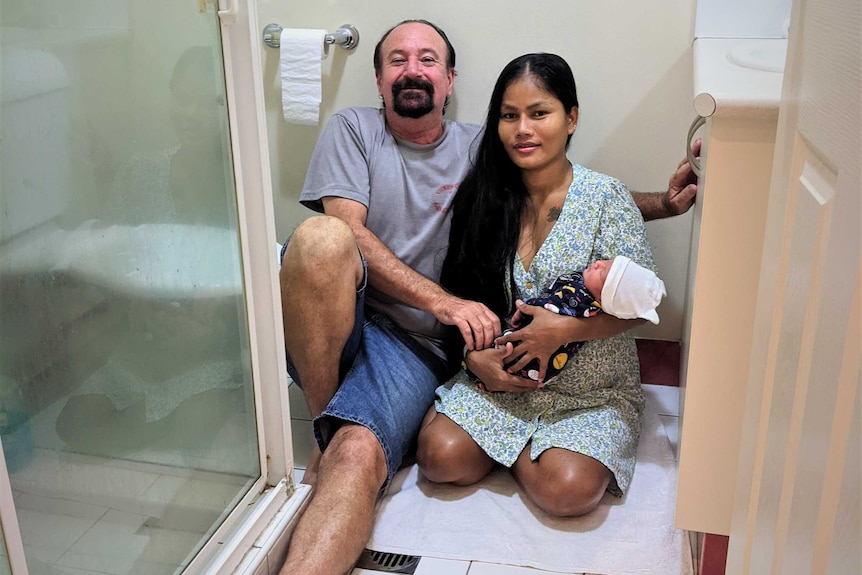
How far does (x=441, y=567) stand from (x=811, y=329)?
3.38 ft

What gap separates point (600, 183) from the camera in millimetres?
1730

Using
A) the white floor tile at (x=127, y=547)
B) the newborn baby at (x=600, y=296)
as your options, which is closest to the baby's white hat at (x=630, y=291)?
the newborn baby at (x=600, y=296)

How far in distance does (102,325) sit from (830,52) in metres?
0.88

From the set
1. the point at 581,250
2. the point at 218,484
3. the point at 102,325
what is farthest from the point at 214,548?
the point at 581,250

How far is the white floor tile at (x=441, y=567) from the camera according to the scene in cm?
150

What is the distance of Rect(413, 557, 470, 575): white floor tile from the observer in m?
1.50

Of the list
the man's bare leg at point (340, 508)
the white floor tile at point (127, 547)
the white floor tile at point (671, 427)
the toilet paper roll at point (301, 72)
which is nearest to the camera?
the white floor tile at point (127, 547)

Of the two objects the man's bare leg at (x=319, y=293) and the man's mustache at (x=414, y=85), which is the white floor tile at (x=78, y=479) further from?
the man's mustache at (x=414, y=85)

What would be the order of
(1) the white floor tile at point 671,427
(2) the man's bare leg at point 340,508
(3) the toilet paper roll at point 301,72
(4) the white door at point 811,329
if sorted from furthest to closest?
(3) the toilet paper roll at point 301,72
(1) the white floor tile at point 671,427
(2) the man's bare leg at point 340,508
(4) the white door at point 811,329

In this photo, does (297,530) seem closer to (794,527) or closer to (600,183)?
(600,183)

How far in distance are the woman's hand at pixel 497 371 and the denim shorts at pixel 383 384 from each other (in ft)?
0.49

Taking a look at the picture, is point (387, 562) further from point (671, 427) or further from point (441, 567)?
point (671, 427)

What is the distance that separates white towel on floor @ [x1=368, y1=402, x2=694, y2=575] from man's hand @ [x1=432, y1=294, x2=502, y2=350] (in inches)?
11.5

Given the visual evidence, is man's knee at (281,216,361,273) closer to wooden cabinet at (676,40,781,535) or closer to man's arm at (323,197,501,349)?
man's arm at (323,197,501,349)
